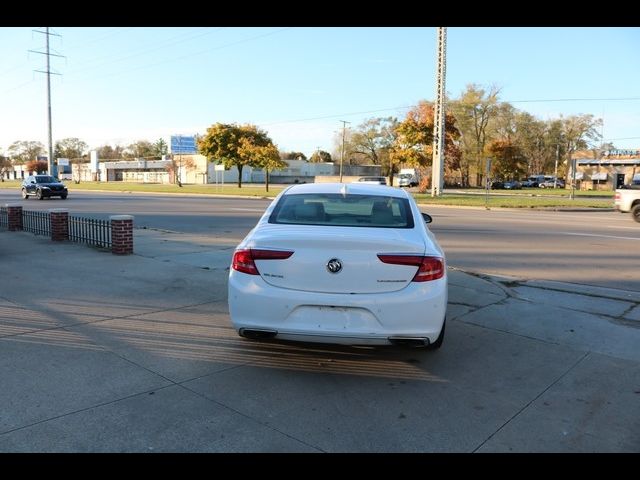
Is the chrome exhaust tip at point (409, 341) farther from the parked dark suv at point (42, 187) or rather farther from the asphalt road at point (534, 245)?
the parked dark suv at point (42, 187)

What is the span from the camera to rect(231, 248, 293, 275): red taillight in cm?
414

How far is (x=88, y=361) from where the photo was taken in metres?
4.49

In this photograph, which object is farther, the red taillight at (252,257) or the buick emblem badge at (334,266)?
the red taillight at (252,257)

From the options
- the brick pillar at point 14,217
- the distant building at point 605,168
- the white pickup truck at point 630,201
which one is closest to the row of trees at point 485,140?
the distant building at point 605,168

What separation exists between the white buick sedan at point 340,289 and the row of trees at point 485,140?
38.0 metres

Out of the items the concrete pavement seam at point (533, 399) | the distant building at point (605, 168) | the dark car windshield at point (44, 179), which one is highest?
the distant building at point (605, 168)

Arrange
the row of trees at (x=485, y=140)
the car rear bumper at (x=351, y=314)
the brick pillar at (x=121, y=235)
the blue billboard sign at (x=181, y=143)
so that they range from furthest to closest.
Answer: the blue billboard sign at (x=181, y=143), the row of trees at (x=485, y=140), the brick pillar at (x=121, y=235), the car rear bumper at (x=351, y=314)

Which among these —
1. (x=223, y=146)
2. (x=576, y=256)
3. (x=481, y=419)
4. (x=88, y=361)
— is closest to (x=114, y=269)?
(x=88, y=361)

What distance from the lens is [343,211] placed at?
5.16 m

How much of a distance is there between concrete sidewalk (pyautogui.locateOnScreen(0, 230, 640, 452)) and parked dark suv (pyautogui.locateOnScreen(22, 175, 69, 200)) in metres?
31.1

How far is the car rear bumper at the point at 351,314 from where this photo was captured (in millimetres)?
4016

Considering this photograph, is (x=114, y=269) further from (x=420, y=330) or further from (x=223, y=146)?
(x=223, y=146)

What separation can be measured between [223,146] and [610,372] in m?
54.0

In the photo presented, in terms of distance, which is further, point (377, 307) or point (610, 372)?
point (610, 372)
